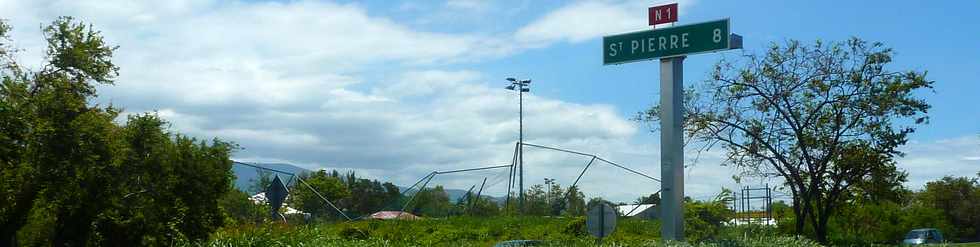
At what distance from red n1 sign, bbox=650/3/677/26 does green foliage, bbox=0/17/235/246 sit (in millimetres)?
8797

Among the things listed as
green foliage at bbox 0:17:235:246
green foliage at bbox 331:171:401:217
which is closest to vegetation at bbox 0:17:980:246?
green foliage at bbox 0:17:235:246

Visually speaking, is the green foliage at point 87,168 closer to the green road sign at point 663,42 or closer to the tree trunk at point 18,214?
the tree trunk at point 18,214

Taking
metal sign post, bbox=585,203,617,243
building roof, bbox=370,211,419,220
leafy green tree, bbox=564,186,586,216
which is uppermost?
leafy green tree, bbox=564,186,586,216

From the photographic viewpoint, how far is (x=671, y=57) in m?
17.9

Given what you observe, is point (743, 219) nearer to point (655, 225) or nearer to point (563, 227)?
point (655, 225)

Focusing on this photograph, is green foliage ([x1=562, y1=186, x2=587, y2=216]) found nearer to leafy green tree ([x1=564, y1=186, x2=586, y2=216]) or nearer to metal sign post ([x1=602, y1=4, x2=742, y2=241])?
leafy green tree ([x1=564, y1=186, x2=586, y2=216])

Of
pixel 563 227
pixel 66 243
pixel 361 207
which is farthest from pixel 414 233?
pixel 361 207

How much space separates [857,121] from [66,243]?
17.8 m

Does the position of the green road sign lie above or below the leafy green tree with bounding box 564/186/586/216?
above

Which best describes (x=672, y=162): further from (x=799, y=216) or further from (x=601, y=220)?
(x=799, y=216)

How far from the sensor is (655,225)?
33.4 meters

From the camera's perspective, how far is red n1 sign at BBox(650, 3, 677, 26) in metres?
17.8

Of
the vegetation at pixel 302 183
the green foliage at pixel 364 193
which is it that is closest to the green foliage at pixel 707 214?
the vegetation at pixel 302 183

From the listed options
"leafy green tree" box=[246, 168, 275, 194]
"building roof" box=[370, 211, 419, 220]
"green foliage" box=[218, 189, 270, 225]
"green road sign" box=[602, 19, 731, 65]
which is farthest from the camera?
"leafy green tree" box=[246, 168, 275, 194]
